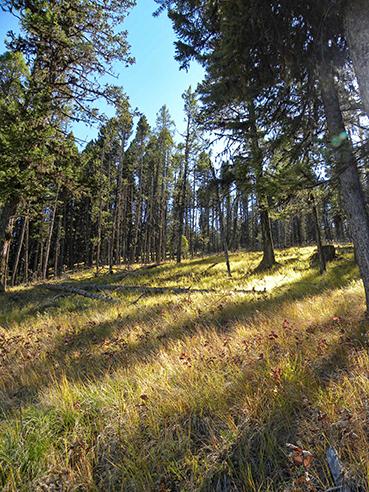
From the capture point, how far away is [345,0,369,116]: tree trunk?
337 centimetres

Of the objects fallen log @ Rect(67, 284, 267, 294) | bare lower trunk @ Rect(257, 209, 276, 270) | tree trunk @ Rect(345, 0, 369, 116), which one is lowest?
fallen log @ Rect(67, 284, 267, 294)

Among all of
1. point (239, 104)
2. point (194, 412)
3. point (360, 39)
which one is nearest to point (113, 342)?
point (194, 412)

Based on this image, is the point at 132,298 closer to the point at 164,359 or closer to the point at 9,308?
the point at 9,308

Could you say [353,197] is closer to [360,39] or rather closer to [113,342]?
[360,39]

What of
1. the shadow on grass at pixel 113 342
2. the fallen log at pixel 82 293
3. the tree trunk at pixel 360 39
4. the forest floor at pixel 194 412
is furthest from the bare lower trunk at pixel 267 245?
the tree trunk at pixel 360 39

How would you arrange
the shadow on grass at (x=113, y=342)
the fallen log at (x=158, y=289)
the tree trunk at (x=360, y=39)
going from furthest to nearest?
the fallen log at (x=158, y=289) < the shadow on grass at (x=113, y=342) < the tree trunk at (x=360, y=39)

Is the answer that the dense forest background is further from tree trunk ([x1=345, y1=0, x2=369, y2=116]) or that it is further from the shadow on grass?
the shadow on grass

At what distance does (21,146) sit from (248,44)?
8.33 meters

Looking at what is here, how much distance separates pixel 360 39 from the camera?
11.3 feet

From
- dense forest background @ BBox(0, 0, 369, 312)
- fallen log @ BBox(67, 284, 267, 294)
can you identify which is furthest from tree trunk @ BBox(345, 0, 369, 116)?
fallen log @ BBox(67, 284, 267, 294)

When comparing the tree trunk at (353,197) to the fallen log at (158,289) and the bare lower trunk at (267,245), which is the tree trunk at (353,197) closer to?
the fallen log at (158,289)

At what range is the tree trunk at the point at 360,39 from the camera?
11.0 ft

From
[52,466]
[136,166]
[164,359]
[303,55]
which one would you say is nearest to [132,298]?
[164,359]

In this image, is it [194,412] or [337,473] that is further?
[194,412]
